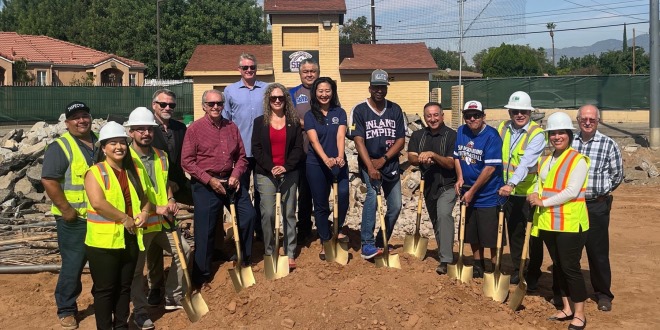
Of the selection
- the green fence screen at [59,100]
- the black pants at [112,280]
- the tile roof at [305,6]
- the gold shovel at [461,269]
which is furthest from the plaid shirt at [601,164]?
the green fence screen at [59,100]

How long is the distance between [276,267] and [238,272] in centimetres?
39

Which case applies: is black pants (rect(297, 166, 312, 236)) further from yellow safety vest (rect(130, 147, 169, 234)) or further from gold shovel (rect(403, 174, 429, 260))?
yellow safety vest (rect(130, 147, 169, 234))

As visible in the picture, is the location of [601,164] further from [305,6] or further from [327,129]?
[305,6]

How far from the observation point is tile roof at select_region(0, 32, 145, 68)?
45.0 meters

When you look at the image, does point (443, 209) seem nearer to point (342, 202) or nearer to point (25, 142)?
point (342, 202)

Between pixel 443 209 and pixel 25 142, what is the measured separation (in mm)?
12442

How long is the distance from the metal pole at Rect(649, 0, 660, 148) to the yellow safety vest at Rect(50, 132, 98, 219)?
18.1 m

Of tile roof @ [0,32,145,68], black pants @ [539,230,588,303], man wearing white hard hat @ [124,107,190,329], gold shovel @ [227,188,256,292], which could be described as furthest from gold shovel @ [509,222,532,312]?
tile roof @ [0,32,145,68]

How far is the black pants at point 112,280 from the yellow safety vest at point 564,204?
12.3 ft

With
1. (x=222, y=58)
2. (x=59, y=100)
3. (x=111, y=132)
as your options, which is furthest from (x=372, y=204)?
(x=59, y=100)

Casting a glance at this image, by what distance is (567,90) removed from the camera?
33.9 metres

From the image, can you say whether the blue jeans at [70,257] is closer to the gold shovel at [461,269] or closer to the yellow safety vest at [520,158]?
the gold shovel at [461,269]

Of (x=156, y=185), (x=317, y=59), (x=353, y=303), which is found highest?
(x=317, y=59)

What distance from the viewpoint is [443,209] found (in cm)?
702
